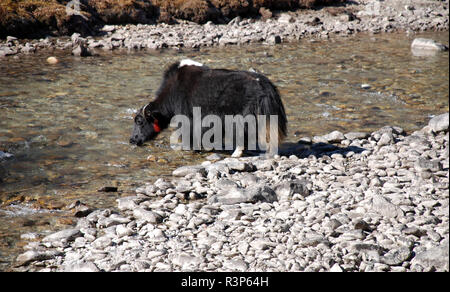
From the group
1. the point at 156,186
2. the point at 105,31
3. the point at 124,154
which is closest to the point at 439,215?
the point at 156,186

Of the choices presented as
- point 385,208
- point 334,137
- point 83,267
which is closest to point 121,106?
point 334,137

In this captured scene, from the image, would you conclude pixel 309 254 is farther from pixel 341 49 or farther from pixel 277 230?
pixel 341 49

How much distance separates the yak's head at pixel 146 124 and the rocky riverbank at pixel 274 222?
125 cm

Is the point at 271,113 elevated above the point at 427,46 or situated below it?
below

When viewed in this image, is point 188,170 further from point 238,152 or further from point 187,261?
point 187,261

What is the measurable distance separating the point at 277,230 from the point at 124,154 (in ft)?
10.3

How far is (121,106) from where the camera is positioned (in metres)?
8.69

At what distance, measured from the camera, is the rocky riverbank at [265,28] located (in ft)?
44.3

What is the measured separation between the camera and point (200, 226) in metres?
4.43

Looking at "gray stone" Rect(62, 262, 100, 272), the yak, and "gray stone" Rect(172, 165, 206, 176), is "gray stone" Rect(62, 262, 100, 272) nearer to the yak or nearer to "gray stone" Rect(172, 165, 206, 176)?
"gray stone" Rect(172, 165, 206, 176)

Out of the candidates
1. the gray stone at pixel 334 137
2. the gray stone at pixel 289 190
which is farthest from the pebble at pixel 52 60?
the gray stone at pixel 289 190

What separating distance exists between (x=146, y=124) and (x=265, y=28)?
33.8ft

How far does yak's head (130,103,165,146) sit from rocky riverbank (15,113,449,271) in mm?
1251

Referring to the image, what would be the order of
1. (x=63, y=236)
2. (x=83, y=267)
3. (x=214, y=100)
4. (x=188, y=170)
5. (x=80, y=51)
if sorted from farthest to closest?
(x=80, y=51) < (x=214, y=100) < (x=188, y=170) < (x=63, y=236) < (x=83, y=267)
